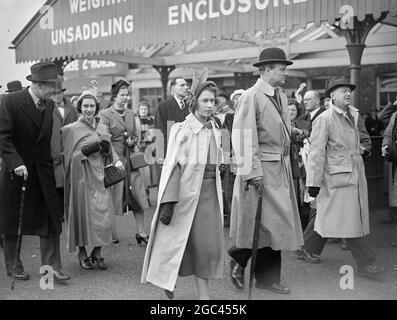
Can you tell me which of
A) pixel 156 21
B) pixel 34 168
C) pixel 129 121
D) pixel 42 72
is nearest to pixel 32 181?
pixel 34 168

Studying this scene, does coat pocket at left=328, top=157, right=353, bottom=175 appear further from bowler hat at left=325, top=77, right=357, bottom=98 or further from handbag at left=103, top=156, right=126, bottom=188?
handbag at left=103, top=156, right=126, bottom=188

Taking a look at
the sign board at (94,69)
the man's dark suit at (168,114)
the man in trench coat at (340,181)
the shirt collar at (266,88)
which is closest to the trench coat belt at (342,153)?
the man in trench coat at (340,181)

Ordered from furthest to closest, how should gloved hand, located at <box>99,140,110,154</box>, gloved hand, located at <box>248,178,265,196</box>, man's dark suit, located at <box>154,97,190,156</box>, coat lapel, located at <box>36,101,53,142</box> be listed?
man's dark suit, located at <box>154,97,190,156</box>, gloved hand, located at <box>99,140,110,154</box>, coat lapel, located at <box>36,101,53,142</box>, gloved hand, located at <box>248,178,265,196</box>

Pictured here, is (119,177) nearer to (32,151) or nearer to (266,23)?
(32,151)

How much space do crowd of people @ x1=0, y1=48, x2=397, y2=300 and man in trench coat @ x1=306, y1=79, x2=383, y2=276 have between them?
10 mm

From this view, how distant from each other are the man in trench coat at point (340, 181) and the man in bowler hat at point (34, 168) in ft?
8.27

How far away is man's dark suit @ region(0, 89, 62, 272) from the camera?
16.4 feet

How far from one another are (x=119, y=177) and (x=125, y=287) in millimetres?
1332

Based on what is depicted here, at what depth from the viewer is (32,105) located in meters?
5.04

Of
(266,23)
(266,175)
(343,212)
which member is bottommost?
(343,212)

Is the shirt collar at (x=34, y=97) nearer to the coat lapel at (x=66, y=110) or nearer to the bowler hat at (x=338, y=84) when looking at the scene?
the coat lapel at (x=66, y=110)
